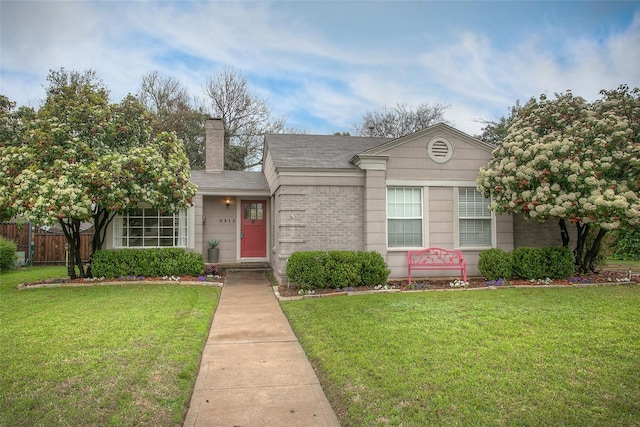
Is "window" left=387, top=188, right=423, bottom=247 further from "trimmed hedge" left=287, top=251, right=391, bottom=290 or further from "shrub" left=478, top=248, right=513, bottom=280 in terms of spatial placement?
"shrub" left=478, top=248, right=513, bottom=280

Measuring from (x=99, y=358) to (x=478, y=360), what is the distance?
4.25 metres

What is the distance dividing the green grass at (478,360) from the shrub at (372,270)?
1777mm

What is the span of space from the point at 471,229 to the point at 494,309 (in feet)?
14.5

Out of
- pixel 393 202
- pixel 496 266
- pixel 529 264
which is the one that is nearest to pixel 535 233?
pixel 529 264

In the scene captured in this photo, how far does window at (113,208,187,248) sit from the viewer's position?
12133mm

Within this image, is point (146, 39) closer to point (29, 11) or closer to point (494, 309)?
point (29, 11)

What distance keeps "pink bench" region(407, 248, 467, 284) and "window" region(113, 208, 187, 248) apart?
6.76 meters

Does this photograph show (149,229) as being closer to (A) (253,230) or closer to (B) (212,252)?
(B) (212,252)

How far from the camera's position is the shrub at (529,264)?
32.6ft

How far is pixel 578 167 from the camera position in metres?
8.95

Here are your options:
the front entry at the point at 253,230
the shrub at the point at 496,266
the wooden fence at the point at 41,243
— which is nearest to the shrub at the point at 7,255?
the wooden fence at the point at 41,243

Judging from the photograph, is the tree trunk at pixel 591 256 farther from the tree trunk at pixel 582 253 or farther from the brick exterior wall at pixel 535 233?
the brick exterior wall at pixel 535 233

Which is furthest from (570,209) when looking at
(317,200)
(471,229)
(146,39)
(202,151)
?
(202,151)

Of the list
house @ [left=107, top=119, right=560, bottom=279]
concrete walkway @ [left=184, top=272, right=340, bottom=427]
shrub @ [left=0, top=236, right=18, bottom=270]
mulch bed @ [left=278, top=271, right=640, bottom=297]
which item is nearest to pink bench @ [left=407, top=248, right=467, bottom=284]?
house @ [left=107, top=119, right=560, bottom=279]
